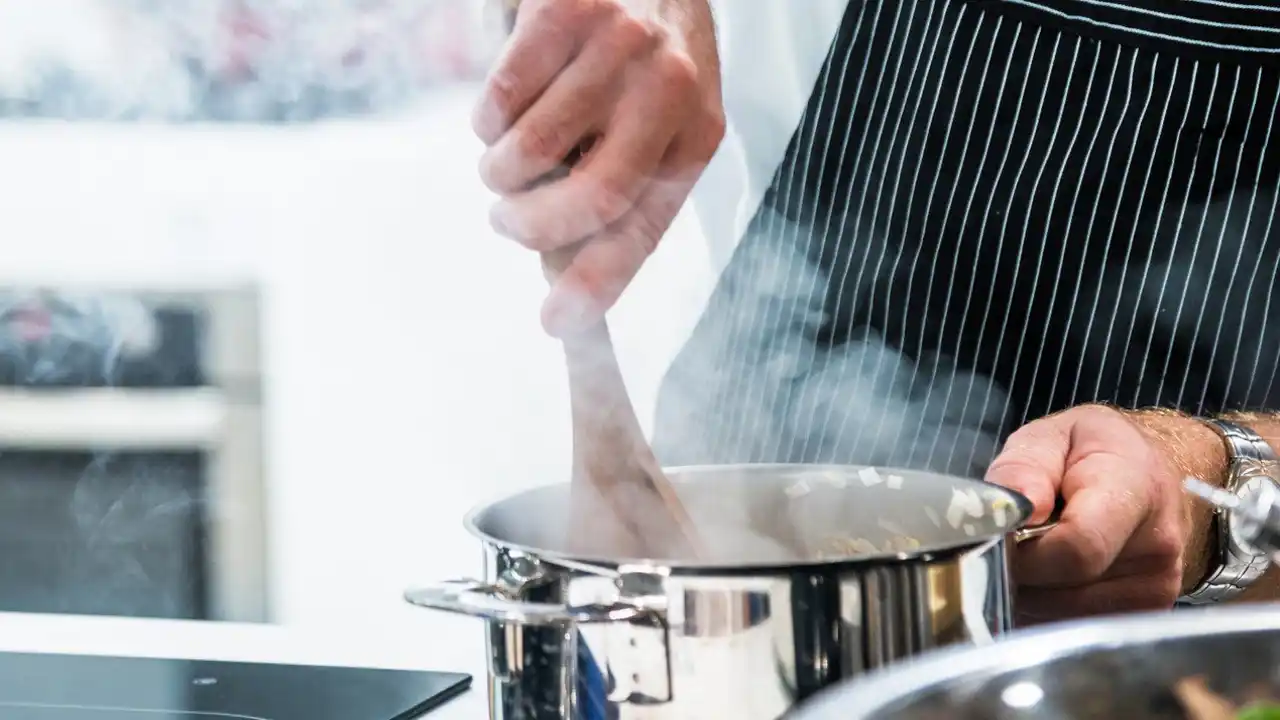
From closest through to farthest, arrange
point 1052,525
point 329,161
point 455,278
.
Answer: point 1052,525 < point 329,161 < point 455,278

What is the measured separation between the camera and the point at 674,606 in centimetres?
45

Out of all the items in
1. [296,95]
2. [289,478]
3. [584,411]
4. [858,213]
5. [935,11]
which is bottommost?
[289,478]

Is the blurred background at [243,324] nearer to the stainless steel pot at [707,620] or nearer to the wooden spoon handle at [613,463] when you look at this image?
the wooden spoon handle at [613,463]

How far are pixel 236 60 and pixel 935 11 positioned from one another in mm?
1340

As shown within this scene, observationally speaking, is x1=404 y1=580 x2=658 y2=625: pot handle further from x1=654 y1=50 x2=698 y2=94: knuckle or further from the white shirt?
the white shirt

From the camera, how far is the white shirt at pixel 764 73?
1.10 m

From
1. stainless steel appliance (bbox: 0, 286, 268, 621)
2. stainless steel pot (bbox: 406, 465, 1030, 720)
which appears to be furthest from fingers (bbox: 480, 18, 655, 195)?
stainless steel appliance (bbox: 0, 286, 268, 621)

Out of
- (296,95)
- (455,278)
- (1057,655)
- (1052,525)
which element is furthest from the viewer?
(455,278)

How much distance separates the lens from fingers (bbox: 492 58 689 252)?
642mm

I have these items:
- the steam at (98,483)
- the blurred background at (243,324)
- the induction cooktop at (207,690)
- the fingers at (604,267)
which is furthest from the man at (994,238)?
the steam at (98,483)

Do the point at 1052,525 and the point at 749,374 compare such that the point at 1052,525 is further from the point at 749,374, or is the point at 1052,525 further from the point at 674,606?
the point at 749,374

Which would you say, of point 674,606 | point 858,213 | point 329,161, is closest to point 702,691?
point 674,606

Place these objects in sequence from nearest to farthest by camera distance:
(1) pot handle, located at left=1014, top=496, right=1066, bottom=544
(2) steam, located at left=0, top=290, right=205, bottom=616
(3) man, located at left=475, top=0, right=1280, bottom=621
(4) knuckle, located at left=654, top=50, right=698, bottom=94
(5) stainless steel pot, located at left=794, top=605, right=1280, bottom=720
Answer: (5) stainless steel pot, located at left=794, top=605, right=1280, bottom=720 → (1) pot handle, located at left=1014, top=496, right=1066, bottom=544 → (4) knuckle, located at left=654, top=50, right=698, bottom=94 → (3) man, located at left=475, top=0, right=1280, bottom=621 → (2) steam, located at left=0, top=290, right=205, bottom=616

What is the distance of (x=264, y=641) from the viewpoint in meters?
0.81
